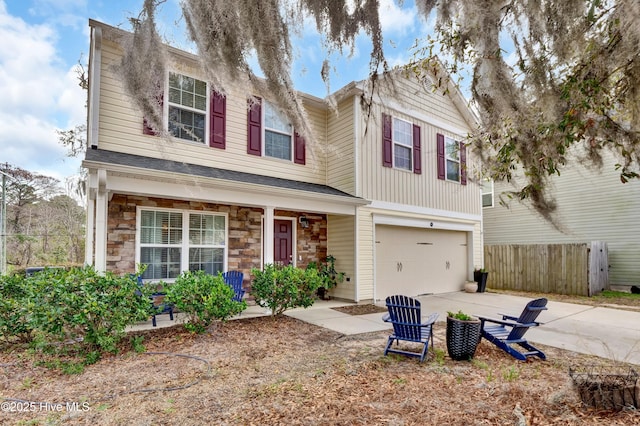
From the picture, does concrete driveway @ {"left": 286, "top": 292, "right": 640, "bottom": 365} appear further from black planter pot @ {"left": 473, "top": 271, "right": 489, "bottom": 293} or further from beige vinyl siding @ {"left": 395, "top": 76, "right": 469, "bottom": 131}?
beige vinyl siding @ {"left": 395, "top": 76, "right": 469, "bottom": 131}

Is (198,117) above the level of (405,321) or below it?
above

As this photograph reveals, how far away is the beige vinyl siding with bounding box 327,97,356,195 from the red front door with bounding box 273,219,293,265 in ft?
5.30

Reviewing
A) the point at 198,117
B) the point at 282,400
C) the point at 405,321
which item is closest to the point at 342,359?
the point at 405,321

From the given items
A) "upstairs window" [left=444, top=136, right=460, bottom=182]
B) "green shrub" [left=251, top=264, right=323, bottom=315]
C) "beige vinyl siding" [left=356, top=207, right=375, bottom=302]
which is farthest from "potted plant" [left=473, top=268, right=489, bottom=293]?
"green shrub" [left=251, top=264, right=323, bottom=315]

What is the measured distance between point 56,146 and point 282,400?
11.4 meters

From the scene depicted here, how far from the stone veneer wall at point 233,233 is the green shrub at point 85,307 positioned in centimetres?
175

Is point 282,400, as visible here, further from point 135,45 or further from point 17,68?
point 17,68

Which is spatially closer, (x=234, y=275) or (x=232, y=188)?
(x=232, y=188)

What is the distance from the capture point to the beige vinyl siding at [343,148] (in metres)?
8.37

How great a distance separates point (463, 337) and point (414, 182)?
594cm

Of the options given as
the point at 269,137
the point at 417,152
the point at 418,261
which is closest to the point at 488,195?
the point at 417,152

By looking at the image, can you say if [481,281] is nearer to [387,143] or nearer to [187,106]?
[387,143]

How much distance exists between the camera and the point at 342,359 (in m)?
4.08

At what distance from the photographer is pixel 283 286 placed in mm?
5922
